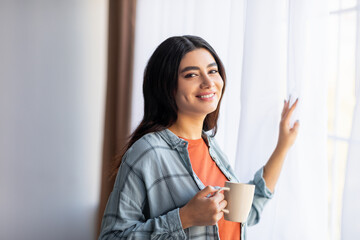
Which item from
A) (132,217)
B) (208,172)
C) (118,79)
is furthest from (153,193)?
(118,79)

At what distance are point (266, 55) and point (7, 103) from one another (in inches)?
83.1

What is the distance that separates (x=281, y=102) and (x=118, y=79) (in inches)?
52.5

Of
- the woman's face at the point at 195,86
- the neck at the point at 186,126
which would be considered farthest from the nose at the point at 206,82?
the neck at the point at 186,126

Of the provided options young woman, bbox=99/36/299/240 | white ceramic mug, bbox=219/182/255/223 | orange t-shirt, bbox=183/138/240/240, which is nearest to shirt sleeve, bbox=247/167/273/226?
young woman, bbox=99/36/299/240

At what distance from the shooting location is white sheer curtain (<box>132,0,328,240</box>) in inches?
42.3

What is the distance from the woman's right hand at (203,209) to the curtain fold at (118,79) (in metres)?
1.30

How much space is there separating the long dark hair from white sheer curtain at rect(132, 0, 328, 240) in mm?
180

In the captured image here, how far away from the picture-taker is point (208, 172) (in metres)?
1.07

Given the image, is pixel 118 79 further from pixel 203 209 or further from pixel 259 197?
pixel 203 209

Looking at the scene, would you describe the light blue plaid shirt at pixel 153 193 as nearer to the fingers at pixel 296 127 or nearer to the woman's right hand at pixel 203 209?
the woman's right hand at pixel 203 209

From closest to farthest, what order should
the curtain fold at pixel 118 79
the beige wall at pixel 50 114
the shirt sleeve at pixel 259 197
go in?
1. the shirt sleeve at pixel 259 197
2. the curtain fold at pixel 118 79
3. the beige wall at pixel 50 114

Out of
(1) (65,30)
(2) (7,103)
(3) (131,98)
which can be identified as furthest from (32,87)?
(3) (131,98)

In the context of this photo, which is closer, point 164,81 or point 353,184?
point 353,184

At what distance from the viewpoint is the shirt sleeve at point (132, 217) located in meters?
0.92
